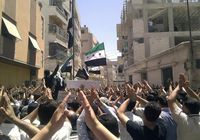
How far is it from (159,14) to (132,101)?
4469cm

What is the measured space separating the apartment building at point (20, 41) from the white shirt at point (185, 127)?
18093mm

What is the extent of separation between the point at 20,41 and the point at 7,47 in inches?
111

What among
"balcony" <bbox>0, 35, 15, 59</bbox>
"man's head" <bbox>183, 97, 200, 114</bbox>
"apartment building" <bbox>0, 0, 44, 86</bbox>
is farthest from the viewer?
"apartment building" <bbox>0, 0, 44, 86</bbox>

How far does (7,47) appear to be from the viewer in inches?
898

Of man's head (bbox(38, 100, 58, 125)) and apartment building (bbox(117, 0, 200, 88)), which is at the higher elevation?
apartment building (bbox(117, 0, 200, 88))

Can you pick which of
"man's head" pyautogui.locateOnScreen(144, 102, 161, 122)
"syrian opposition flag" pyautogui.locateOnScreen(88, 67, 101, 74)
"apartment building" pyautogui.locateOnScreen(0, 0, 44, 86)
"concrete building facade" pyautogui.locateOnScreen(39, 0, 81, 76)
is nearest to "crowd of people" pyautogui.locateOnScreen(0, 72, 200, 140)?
"man's head" pyautogui.locateOnScreen(144, 102, 161, 122)

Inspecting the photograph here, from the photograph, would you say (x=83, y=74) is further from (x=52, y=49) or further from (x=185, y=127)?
(x=52, y=49)

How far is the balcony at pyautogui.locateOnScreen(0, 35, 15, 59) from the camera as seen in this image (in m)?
21.8

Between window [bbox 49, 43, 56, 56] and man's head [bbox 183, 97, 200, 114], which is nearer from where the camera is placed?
man's head [bbox 183, 97, 200, 114]

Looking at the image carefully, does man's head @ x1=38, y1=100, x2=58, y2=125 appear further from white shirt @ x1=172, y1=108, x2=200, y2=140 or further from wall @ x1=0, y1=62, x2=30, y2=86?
wall @ x1=0, y1=62, x2=30, y2=86

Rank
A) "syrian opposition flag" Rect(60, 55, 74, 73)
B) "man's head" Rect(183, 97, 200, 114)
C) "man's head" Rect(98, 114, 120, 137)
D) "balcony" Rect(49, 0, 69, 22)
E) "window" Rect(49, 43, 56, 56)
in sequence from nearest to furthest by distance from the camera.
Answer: "man's head" Rect(98, 114, 120, 137) → "man's head" Rect(183, 97, 200, 114) → "syrian opposition flag" Rect(60, 55, 74, 73) → "window" Rect(49, 43, 56, 56) → "balcony" Rect(49, 0, 69, 22)

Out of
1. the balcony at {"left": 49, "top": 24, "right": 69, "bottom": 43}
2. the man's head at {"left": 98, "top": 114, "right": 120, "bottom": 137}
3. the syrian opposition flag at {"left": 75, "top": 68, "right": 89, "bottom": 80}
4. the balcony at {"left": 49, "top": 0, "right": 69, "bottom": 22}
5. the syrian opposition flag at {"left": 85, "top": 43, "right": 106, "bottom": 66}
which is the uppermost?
the balcony at {"left": 49, "top": 0, "right": 69, "bottom": 22}

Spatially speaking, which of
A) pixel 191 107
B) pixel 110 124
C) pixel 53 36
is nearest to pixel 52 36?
pixel 53 36

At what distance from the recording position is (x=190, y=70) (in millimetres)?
25109
